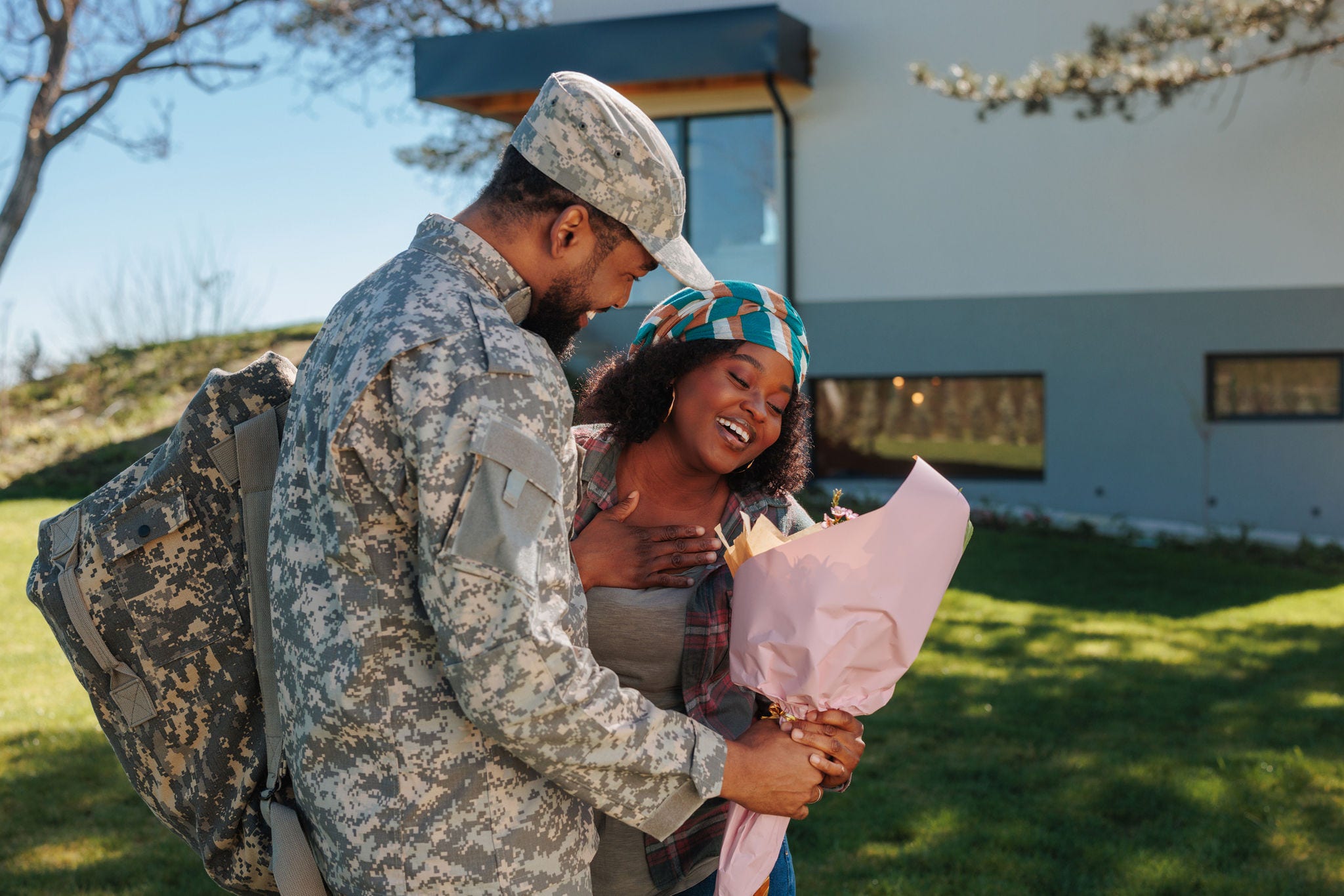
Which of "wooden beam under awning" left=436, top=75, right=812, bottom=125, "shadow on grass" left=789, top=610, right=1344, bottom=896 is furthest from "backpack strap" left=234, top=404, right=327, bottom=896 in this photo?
"wooden beam under awning" left=436, top=75, right=812, bottom=125

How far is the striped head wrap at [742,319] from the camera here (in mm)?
2631

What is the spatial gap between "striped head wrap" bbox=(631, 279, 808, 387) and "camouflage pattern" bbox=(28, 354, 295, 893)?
109 cm

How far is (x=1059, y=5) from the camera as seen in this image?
497 inches

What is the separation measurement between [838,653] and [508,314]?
846 millimetres

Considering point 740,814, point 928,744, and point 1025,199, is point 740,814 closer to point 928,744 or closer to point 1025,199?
point 928,744

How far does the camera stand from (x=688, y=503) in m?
2.65

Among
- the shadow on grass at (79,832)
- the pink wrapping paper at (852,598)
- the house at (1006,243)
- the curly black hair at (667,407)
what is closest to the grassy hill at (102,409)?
the house at (1006,243)

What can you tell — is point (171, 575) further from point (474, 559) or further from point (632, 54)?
point (632, 54)

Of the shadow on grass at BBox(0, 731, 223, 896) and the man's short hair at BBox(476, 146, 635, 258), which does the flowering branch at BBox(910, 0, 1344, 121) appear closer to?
the shadow on grass at BBox(0, 731, 223, 896)

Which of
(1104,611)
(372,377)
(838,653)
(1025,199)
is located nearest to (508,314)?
(372,377)

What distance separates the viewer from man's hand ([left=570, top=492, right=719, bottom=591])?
237 centimetres

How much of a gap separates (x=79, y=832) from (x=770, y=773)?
353 cm

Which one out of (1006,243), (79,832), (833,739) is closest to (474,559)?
(833,739)

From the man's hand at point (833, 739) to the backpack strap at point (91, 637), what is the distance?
1074 millimetres
